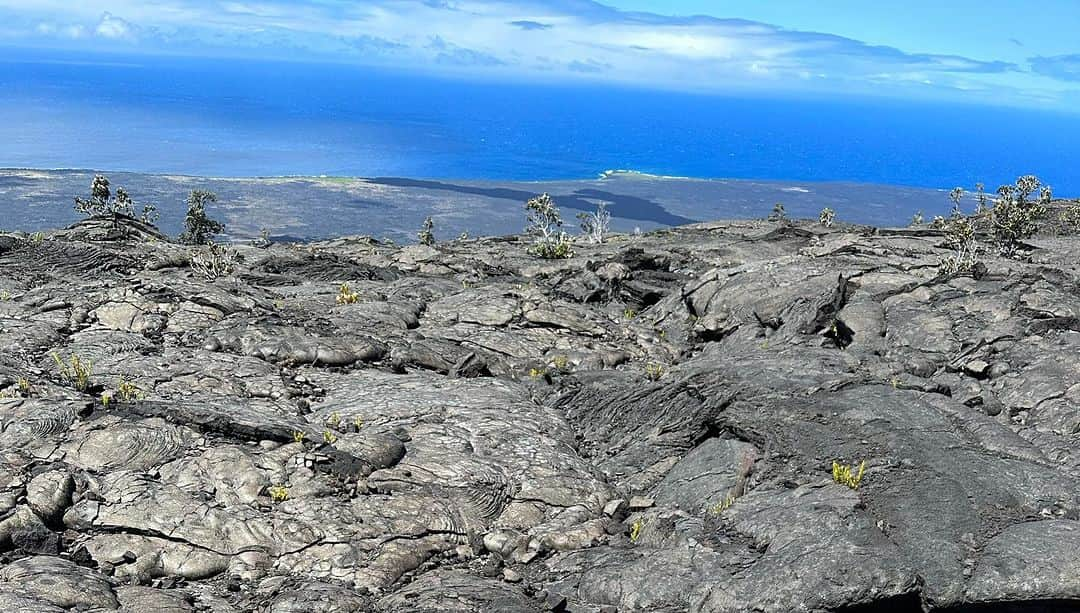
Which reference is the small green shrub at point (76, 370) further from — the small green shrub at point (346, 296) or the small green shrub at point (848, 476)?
the small green shrub at point (848, 476)

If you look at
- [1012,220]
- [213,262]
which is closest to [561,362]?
[213,262]

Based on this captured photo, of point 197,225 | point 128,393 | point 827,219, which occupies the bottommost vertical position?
point 197,225

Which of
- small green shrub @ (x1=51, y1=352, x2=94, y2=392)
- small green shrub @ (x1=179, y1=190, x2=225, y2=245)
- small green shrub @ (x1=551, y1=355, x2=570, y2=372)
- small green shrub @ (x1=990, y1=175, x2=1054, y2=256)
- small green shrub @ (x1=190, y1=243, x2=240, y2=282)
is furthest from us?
small green shrub @ (x1=179, y1=190, x2=225, y2=245)

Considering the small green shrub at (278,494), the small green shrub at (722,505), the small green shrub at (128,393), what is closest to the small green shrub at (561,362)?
the small green shrub at (722,505)

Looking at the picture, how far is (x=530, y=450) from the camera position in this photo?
64.0 ft

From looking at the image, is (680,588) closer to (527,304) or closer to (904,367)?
(904,367)

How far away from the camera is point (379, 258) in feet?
143

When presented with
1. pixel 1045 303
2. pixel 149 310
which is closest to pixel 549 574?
pixel 149 310

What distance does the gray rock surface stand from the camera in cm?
1335

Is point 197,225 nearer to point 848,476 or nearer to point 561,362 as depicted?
point 561,362

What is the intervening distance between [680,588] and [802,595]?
2.09 meters

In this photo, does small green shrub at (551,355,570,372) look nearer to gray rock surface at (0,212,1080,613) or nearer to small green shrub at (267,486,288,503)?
gray rock surface at (0,212,1080,613)

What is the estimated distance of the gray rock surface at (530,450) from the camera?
13.4m

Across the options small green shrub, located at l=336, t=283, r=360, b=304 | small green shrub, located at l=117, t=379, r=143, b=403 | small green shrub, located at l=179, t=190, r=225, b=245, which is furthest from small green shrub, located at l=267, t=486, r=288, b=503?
small green shrub, located at l=179, t=190, r=225, b=245
